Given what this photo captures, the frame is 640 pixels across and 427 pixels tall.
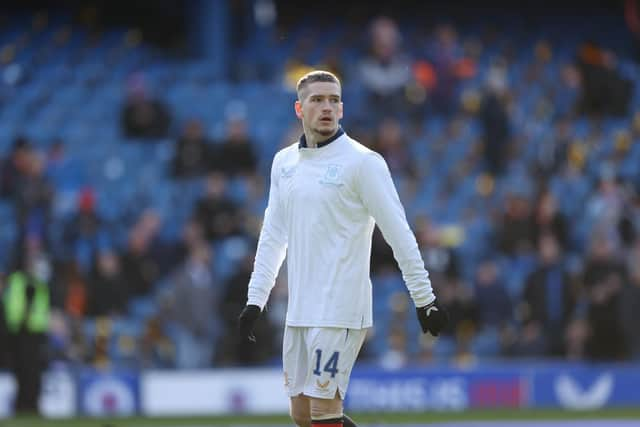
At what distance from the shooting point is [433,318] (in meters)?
7.27

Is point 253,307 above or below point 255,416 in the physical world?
above

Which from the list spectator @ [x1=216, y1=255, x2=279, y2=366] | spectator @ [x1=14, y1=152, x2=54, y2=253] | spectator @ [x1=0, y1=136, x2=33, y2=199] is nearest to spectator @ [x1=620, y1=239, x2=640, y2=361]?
spectator @ [x1=216, y1=255, x2=279, y2=366]

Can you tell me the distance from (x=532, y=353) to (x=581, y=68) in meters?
5.85

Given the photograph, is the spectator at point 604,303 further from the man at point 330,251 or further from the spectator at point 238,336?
the man at point 330,251

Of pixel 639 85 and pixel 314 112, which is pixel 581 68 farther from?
pixel 314 112

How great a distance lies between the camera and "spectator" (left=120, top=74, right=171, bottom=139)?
67.4ft

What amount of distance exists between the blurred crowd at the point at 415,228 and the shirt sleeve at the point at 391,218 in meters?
9.37

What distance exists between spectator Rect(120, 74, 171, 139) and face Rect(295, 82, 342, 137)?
517 inches

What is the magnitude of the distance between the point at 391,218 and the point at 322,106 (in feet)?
2.27

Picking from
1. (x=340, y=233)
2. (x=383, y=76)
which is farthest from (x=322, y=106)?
(x=383, y=76)

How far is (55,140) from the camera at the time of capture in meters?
21.0

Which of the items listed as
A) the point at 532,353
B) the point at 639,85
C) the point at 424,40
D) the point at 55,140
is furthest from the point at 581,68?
the point at 55,140

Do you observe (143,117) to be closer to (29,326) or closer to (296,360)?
(29,326)

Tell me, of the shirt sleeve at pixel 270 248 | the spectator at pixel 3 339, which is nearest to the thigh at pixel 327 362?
the shirt sleeve at pixel 270 248
